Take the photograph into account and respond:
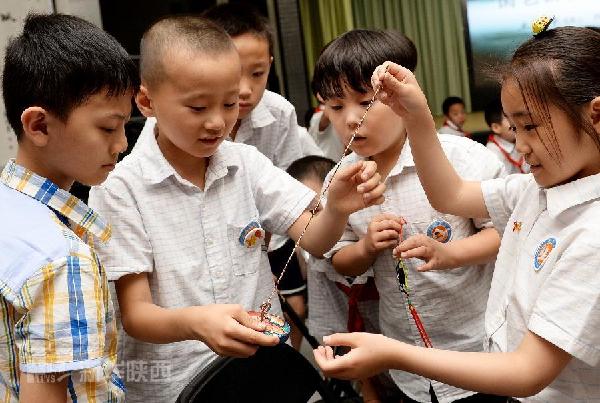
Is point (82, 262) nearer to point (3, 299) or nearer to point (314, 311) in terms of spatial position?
point (3, 299)

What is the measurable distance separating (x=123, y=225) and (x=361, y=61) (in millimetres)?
639

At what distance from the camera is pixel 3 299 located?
0.99 metres

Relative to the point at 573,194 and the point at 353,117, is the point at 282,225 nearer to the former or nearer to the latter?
the point at 353,117

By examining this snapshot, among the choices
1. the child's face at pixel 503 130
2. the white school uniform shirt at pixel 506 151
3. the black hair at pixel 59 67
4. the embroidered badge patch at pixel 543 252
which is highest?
the black hair at pixel 59 67

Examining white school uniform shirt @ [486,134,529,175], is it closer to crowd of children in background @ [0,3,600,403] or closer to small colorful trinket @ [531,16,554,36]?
crowd of children in background @ [0,3,600,403]

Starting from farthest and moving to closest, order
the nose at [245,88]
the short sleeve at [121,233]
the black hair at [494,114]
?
the black hair at [494,114] → the nose at [245,88] → the short sleeve at [121,233]

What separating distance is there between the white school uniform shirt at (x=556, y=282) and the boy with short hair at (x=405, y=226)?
25cm

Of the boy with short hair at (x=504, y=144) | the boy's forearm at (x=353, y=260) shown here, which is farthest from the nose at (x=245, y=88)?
the boy with short hair at (x=504, y=144)

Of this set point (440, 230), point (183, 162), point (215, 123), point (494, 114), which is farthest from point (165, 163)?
A: point (494, 114)

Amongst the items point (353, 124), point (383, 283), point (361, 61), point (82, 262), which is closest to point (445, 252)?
point (383, 283)

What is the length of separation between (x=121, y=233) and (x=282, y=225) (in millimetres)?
341

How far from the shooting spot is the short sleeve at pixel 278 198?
1443 mm

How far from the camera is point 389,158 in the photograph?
1.59 metres

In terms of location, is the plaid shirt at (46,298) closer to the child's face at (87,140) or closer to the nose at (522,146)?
the child's face at (87,140)
